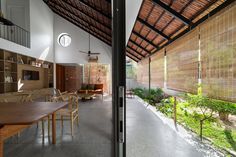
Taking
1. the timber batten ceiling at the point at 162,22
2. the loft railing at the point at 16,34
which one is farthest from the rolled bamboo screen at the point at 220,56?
the loft railing at the point at 16,34

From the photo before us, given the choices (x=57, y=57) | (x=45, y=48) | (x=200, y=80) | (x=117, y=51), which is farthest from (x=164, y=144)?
(x=57, y=57)

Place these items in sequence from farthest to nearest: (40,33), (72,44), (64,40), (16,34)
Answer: (64,40)
(72,44)
(40,33)
(16,34)

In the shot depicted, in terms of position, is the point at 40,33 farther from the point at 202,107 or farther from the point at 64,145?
the point at 202,107

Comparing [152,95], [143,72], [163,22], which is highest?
[163,22]

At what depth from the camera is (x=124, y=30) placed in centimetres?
92

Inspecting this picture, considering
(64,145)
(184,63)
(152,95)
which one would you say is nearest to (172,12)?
(184,63)

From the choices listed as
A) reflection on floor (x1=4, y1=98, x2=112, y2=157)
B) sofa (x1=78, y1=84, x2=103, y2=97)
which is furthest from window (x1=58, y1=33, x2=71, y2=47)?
reflection on floor (x1=4, y1=98, x2=112, y2=157)

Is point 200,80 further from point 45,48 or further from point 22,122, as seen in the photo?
point 45,48

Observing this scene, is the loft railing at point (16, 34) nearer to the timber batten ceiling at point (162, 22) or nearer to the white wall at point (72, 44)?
the white wall at point (72, 44)

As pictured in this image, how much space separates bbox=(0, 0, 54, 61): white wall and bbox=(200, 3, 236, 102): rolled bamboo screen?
5947 mm

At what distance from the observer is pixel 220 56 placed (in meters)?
0.93

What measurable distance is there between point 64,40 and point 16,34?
10.6ft

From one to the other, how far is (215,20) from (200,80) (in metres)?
0.42

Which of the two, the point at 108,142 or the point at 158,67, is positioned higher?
the point at 158,67
